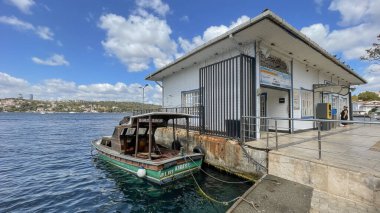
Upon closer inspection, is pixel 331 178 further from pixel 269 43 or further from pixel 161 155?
pixel 269 43

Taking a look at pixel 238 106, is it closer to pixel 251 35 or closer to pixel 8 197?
pixel 251 35

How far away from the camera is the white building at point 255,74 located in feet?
24.1

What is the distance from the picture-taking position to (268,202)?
3.94m

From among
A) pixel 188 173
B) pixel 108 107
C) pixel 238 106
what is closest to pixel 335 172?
pixel 238 106

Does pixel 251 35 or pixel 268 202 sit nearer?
pixel 268 202

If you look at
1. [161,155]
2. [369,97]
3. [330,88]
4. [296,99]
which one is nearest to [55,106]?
[161,155]

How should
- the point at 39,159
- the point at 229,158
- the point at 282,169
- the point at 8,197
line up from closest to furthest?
the point at 282,169
the point at 8,197
the point at 229,158
the point at 39,159

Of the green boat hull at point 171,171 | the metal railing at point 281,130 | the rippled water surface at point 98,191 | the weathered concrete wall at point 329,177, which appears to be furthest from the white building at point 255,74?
the rippled water surface at point 98,191

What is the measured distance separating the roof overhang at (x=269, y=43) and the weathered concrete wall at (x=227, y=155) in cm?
401

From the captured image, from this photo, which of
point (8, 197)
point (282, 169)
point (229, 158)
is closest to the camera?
point (282, 169)

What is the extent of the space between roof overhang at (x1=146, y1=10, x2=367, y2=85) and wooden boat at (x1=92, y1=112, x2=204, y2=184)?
3534 mm

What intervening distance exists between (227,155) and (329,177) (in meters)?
3.45

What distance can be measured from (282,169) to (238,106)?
3099mm

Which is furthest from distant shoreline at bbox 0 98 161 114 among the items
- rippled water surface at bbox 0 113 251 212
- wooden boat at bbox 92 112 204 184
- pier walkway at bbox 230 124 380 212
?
pier walkway at bbox 230 124 380 212
